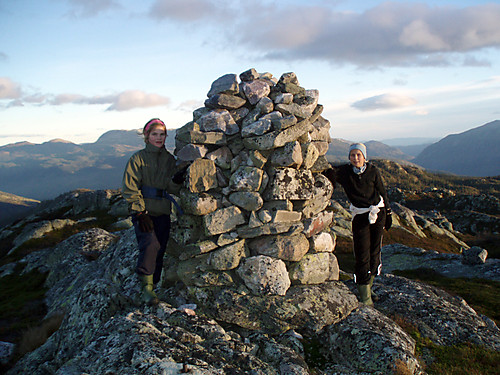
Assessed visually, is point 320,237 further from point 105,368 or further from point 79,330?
point 79,330

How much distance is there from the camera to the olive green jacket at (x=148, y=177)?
680 centimetres

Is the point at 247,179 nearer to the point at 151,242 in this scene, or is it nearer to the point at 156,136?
the point at 156,136

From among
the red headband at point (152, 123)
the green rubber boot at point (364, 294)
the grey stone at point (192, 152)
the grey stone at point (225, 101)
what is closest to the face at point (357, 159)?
the grey stone at point (225, 101)

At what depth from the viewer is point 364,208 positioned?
26.8 ft

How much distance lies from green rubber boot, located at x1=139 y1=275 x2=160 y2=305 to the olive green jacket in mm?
1546

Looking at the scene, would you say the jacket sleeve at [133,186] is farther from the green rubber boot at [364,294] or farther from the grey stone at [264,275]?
the green rubber boot at [364,294]

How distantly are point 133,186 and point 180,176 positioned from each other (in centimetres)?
117

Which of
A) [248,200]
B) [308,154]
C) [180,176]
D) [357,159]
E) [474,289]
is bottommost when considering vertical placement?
[474,289]

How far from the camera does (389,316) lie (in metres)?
8.43

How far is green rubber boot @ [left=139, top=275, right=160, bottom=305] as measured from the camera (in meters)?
6.92

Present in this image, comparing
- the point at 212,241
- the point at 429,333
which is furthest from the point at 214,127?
the point at 429,333

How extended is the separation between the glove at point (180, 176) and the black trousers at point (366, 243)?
477cm

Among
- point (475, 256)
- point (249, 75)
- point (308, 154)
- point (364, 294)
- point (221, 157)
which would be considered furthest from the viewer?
point (475, 256)

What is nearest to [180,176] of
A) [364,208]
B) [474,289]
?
[364,208]
